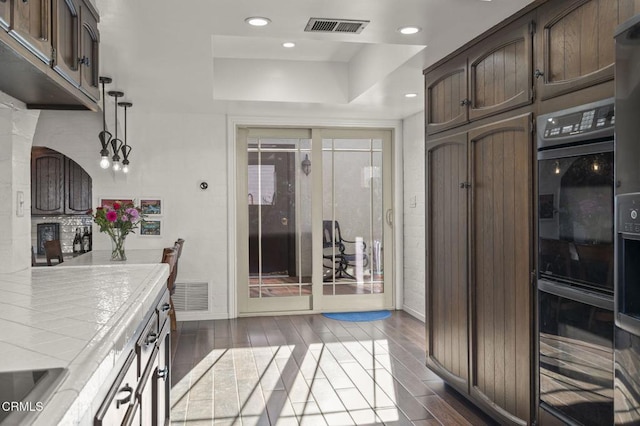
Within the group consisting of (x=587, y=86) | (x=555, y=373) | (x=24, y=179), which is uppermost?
(x=587, y=86)

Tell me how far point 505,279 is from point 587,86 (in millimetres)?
1072

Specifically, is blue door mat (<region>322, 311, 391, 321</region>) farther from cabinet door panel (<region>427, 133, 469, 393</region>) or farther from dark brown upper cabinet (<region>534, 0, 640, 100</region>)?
dark brown upper cabinet (<region>534, 0, 640, 100</region>)

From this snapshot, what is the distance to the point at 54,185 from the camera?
7.61 m

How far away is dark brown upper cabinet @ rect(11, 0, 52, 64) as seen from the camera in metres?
1.60

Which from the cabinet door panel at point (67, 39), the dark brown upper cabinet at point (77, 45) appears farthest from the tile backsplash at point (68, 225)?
the cabinet door panel at point (67, 39)

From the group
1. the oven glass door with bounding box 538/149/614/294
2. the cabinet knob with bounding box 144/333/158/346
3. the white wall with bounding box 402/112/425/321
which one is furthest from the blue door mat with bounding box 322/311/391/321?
the cabinet knob with bounding box 144/333/158/346

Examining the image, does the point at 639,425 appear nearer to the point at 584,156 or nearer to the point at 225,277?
the point at 584,156

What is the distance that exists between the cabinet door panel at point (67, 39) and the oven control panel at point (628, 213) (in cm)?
200

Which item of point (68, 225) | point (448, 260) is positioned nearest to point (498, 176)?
point (448, 260)

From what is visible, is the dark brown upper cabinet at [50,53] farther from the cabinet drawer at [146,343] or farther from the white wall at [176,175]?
the white wall at [176,175]

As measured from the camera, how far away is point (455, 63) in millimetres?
3416

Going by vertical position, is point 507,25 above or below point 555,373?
above

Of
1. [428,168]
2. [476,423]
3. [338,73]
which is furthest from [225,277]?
[476,423]

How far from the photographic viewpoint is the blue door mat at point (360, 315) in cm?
600
